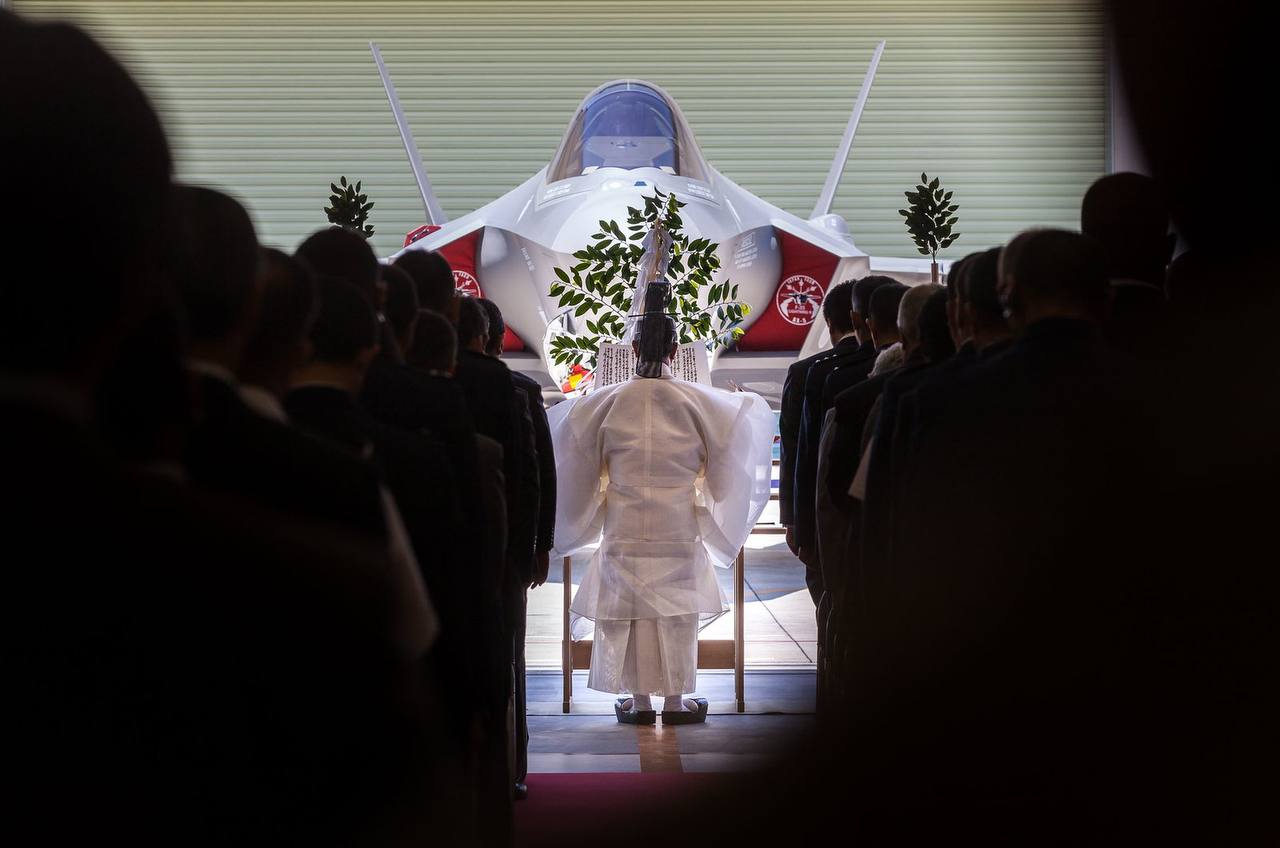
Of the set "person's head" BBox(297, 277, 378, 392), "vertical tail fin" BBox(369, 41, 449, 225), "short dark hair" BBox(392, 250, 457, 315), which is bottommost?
"person's head" BBox(297, 277, 378, 392)

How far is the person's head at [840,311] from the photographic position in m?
5.16

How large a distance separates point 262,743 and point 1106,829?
5.34 feet

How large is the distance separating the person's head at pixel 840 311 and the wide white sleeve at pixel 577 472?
3.45 ft

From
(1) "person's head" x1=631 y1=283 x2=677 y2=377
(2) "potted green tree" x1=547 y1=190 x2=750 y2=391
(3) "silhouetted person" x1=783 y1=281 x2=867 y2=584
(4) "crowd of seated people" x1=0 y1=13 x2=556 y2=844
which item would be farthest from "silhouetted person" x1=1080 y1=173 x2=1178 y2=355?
(2) "potted green tree" x1=547 y1=190 x2=750 y2=391

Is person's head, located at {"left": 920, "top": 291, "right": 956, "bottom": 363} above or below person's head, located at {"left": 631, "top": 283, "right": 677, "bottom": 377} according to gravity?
below

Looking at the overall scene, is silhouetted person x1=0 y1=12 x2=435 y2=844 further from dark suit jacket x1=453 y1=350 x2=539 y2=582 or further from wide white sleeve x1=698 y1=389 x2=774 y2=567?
wide white sleeve x1=698 y1=389 x2=774 y2=567

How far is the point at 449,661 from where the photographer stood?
76.8 inches

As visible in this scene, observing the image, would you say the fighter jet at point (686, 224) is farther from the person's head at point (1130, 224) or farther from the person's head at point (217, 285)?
the person's head at point (217, 285)

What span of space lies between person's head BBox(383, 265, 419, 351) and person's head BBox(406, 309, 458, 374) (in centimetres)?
17

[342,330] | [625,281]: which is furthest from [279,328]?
[625,281]

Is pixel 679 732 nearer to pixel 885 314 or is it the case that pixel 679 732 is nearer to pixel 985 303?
pixel 885 314

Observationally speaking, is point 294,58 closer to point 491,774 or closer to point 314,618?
point 491,774

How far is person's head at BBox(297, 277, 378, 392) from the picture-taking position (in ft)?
6.02

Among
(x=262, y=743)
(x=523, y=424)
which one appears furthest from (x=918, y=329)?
(x=262, y=743)
